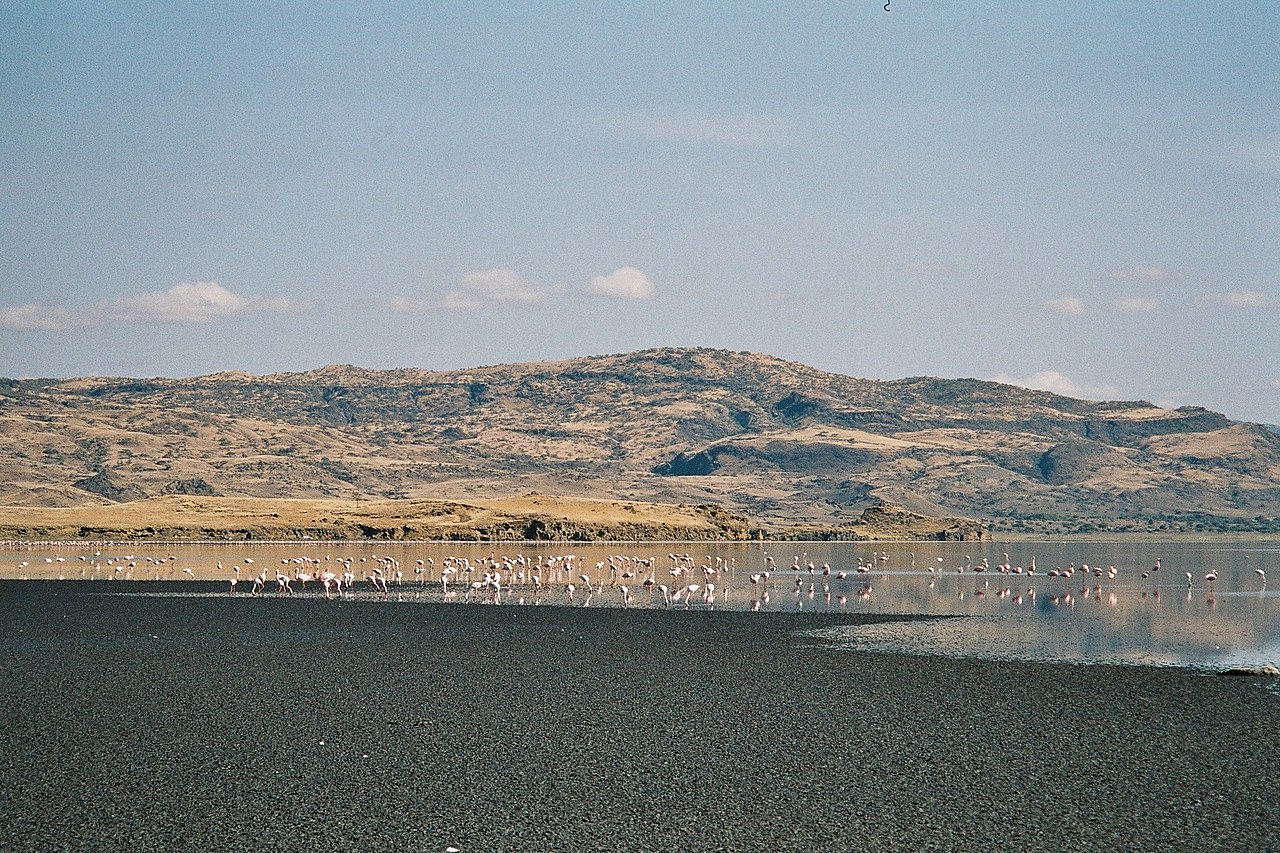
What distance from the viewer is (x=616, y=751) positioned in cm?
2192

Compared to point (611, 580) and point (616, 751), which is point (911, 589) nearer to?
point (611, 580)

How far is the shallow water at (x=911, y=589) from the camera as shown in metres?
38.6

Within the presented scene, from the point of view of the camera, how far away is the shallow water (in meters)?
38.6

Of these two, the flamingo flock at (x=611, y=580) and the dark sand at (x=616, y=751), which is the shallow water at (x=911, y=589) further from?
the dark sand at (x=616, y=751)

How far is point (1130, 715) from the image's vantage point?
25.3 metres

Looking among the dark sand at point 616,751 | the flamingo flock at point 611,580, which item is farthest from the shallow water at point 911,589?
the dark sand at point 616,751

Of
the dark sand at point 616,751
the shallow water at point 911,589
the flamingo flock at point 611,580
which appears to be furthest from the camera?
the flamingo flock at point 611,580

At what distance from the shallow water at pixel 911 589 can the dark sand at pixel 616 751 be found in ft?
20.1

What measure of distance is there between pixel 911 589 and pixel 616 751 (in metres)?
44.2

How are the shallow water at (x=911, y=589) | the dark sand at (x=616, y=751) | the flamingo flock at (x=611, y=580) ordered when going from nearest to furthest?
the dark sand at (x=616, y=751) < the shallow water at (x=911, y=589) < the flamingo flock at (x=611, y=580)

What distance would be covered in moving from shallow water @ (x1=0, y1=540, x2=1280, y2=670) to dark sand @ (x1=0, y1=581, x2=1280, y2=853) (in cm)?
611

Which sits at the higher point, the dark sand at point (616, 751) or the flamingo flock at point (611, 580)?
the dark sand at point (616, 751)

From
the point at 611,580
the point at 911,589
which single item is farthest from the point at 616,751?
the point at 611,580

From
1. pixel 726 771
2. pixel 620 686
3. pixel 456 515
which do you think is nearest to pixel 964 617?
pixel 620 686
